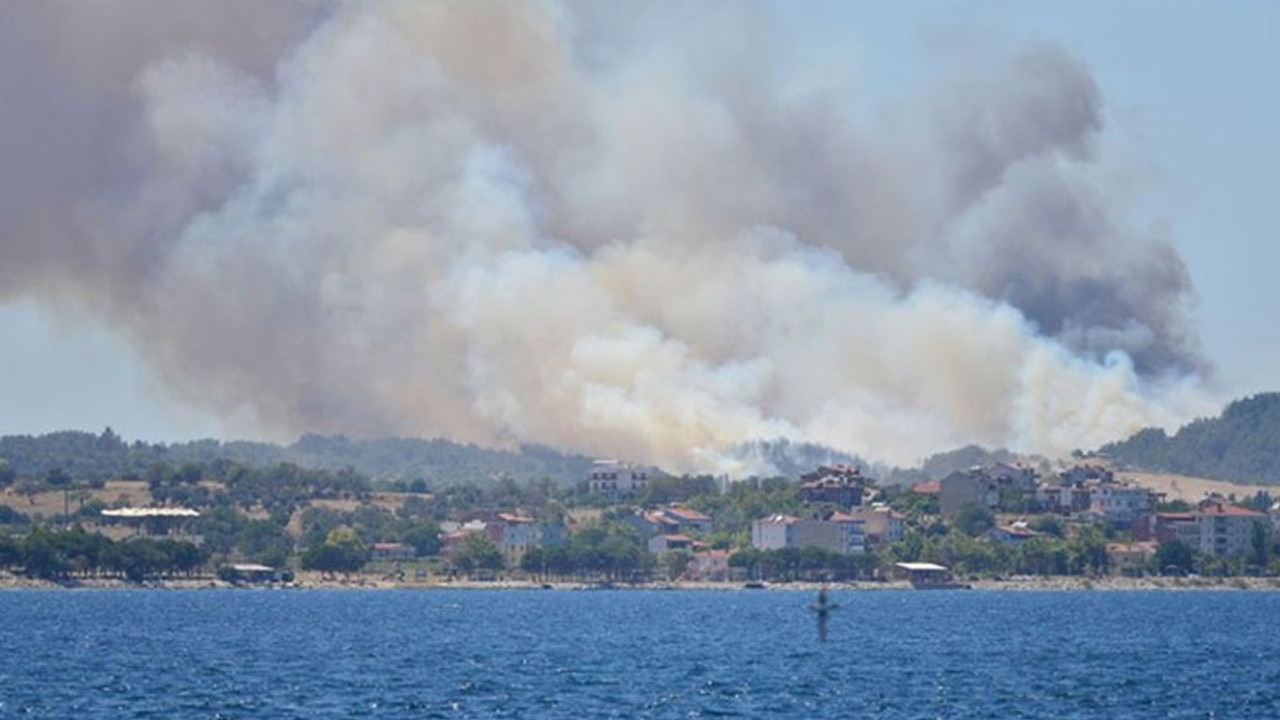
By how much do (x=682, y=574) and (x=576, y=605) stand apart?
86.7 feet

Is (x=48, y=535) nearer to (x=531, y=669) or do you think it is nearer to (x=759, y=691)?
(x=531, y=669)

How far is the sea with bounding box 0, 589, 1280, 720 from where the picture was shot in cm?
7838

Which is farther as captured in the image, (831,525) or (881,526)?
(881,526)

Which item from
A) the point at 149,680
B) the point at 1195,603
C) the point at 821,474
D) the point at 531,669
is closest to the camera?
the point at 149,680

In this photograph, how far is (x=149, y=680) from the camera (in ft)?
284

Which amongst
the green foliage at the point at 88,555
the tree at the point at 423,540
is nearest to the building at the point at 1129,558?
the tree at the point at 423,540

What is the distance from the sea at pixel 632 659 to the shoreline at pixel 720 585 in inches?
584

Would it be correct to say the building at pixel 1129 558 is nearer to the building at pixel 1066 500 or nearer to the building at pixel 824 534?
the building at pixel 1066 500

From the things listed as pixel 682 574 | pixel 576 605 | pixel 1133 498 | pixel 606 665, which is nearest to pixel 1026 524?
pixel 1133 498

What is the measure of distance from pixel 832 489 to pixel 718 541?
483 inches

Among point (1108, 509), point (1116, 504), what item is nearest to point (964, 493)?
point (1108, 509)

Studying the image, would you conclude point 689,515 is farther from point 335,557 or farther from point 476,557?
point 335,557

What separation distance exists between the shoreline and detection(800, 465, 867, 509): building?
1670 cm

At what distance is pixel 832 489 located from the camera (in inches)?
Answer: 7618
